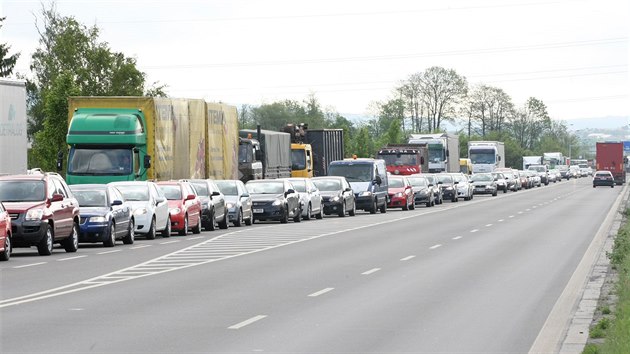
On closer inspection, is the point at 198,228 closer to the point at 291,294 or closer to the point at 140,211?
the point at 140,211

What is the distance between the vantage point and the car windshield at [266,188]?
156 ft

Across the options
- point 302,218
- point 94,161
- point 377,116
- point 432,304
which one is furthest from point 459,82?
point 432,304

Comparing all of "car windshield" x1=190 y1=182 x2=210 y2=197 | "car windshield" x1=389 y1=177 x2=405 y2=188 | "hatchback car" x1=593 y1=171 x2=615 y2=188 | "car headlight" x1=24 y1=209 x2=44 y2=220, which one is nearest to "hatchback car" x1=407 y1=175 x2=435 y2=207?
"car windshield" x1=389 y1=177 x2=405 y2=188

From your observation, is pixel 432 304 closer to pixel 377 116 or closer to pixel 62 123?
pixel 62 123

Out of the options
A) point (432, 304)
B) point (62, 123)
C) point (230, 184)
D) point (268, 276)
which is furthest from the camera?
point (62, 123)

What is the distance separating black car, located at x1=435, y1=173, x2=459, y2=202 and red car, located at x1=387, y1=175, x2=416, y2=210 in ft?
40.0

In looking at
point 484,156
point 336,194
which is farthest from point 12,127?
point 484,156

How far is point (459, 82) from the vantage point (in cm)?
17162

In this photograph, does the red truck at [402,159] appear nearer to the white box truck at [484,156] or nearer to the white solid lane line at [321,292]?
the white box truck at [484,156]

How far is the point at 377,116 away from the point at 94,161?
148728 mm

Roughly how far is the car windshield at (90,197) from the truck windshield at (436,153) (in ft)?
182

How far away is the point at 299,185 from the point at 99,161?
12.6m

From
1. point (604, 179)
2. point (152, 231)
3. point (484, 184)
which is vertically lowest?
point (604, 179)

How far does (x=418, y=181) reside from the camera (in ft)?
218
